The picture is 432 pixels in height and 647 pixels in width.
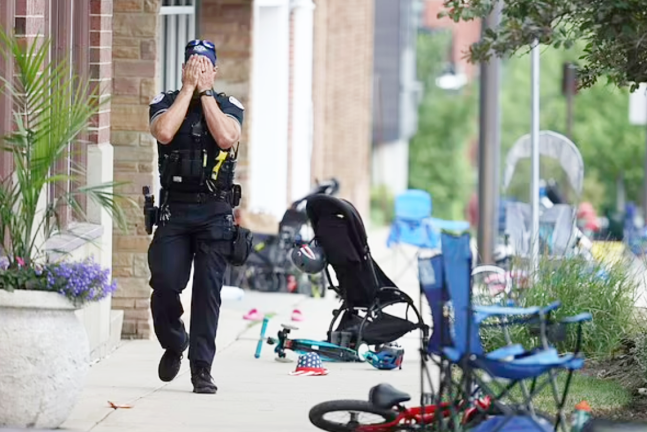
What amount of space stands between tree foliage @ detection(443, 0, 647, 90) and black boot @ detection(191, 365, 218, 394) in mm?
2686

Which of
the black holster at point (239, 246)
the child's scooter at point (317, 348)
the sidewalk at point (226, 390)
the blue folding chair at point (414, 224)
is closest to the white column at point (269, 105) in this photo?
the blue folding chair at point (414, 224)

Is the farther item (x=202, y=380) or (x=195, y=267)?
(x=202, y=380)

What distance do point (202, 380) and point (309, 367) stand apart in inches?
58.7

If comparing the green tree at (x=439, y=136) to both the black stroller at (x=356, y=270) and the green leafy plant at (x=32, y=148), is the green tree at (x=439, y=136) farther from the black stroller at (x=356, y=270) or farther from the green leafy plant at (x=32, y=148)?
the green leafy plant at (x=32, y=148)

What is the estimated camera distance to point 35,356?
822cm

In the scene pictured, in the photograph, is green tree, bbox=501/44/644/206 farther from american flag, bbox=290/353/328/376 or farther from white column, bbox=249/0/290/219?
american flag, bbox=290/353/328/376

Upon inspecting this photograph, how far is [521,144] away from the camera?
19.6m

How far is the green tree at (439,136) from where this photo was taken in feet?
225

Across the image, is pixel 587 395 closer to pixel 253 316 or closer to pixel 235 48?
pixel 253 316

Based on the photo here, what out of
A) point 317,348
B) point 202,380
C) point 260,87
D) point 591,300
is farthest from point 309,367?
point 260,87

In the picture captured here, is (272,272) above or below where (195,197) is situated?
below

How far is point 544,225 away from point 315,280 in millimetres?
2496

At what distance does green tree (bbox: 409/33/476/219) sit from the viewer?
68625 millimetres

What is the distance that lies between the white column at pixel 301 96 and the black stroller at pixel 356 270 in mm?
11584
